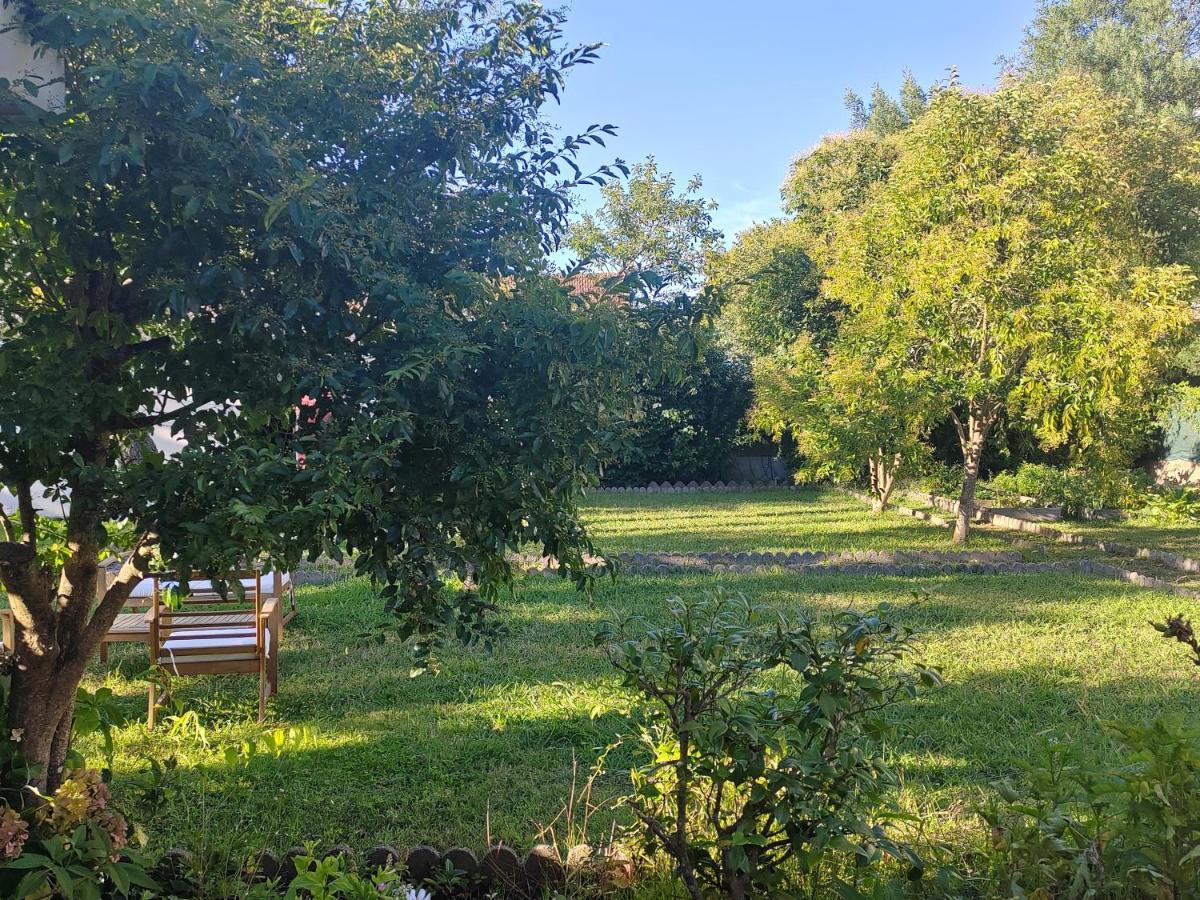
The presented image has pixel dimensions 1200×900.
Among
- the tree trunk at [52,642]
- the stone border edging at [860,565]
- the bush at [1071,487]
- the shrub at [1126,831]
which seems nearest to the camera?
the shrub at [1126,831]

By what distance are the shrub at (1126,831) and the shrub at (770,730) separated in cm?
29

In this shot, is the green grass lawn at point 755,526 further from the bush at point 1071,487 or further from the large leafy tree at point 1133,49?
the large leafy tree at point 1133,49

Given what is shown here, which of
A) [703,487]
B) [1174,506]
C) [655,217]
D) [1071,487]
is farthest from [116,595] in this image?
[655,217]

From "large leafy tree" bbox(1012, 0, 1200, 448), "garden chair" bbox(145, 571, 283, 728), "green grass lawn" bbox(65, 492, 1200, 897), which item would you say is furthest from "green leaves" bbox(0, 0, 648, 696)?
"large leafy tree" bbox(1012, 0, 1200, 448)

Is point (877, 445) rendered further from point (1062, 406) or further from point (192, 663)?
point (192, 663)

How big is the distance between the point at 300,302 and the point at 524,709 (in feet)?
10.5

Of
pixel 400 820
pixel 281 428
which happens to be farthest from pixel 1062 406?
pixel 281 428

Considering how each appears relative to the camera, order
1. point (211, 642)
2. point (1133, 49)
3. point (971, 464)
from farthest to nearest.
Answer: point (1133, 49) → point (971, 464) → point (211, 642)

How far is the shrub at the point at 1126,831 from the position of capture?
1.84 metres

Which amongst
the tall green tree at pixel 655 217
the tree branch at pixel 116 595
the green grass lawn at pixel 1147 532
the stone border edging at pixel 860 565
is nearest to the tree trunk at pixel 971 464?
the stone border edging at pixel 860 565

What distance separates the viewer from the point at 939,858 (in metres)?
2.40

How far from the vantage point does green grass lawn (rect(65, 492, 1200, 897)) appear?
3334 mm

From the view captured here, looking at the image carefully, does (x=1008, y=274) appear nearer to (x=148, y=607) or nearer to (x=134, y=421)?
(x=148, y=607)

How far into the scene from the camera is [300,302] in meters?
1.94
